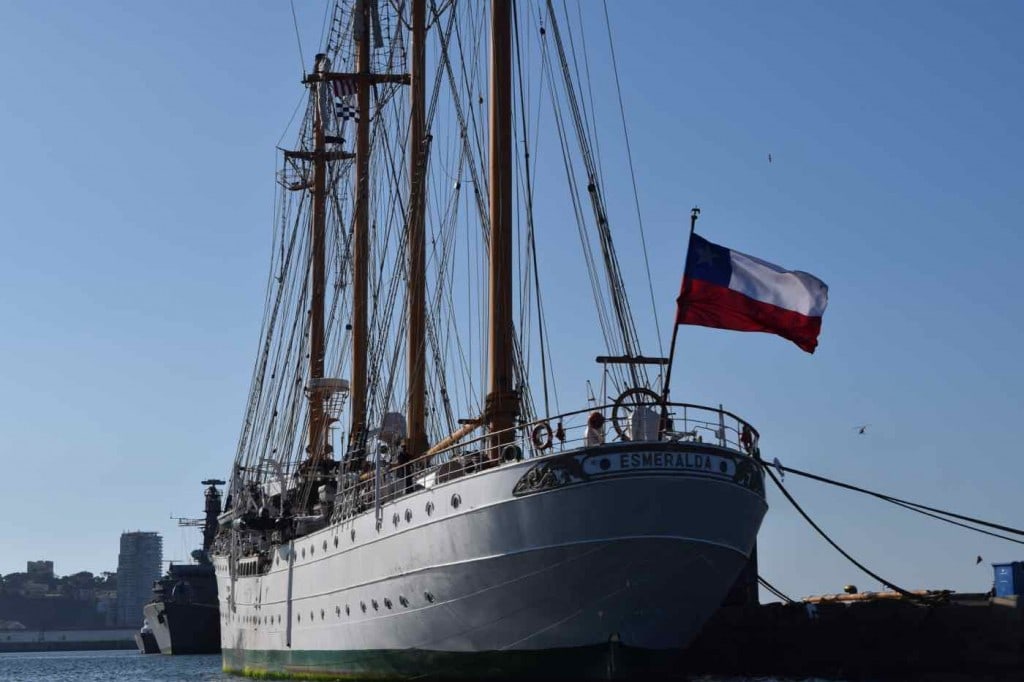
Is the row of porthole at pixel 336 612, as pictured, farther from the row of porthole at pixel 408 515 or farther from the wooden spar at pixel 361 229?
the wooden spar at pixel 361 229

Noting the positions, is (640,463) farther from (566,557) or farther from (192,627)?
(192,627)

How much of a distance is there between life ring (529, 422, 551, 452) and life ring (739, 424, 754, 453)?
4.58 m

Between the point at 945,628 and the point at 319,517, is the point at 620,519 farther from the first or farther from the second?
the point at 319,517

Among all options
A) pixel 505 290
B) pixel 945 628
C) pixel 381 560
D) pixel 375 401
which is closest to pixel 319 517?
pixel 375 401

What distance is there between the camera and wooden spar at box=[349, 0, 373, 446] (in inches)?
2153

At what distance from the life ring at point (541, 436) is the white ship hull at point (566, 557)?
0.89 meters

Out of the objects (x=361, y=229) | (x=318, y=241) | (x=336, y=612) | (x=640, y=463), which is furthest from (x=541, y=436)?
(x=318, y=241)

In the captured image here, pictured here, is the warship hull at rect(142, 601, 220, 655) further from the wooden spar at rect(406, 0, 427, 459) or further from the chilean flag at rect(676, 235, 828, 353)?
the chilean flag at rect(676, 235, 828, 353)

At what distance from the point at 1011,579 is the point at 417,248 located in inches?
879

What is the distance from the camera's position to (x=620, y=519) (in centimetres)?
2911

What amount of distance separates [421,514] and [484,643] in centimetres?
348

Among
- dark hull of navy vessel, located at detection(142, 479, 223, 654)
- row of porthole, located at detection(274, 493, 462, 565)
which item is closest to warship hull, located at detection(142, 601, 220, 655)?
dark hull of navy vessel, located at detection(142, 479, 223, 654)

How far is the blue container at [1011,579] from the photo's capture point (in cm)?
3594

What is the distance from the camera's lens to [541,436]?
3050 centimetres
